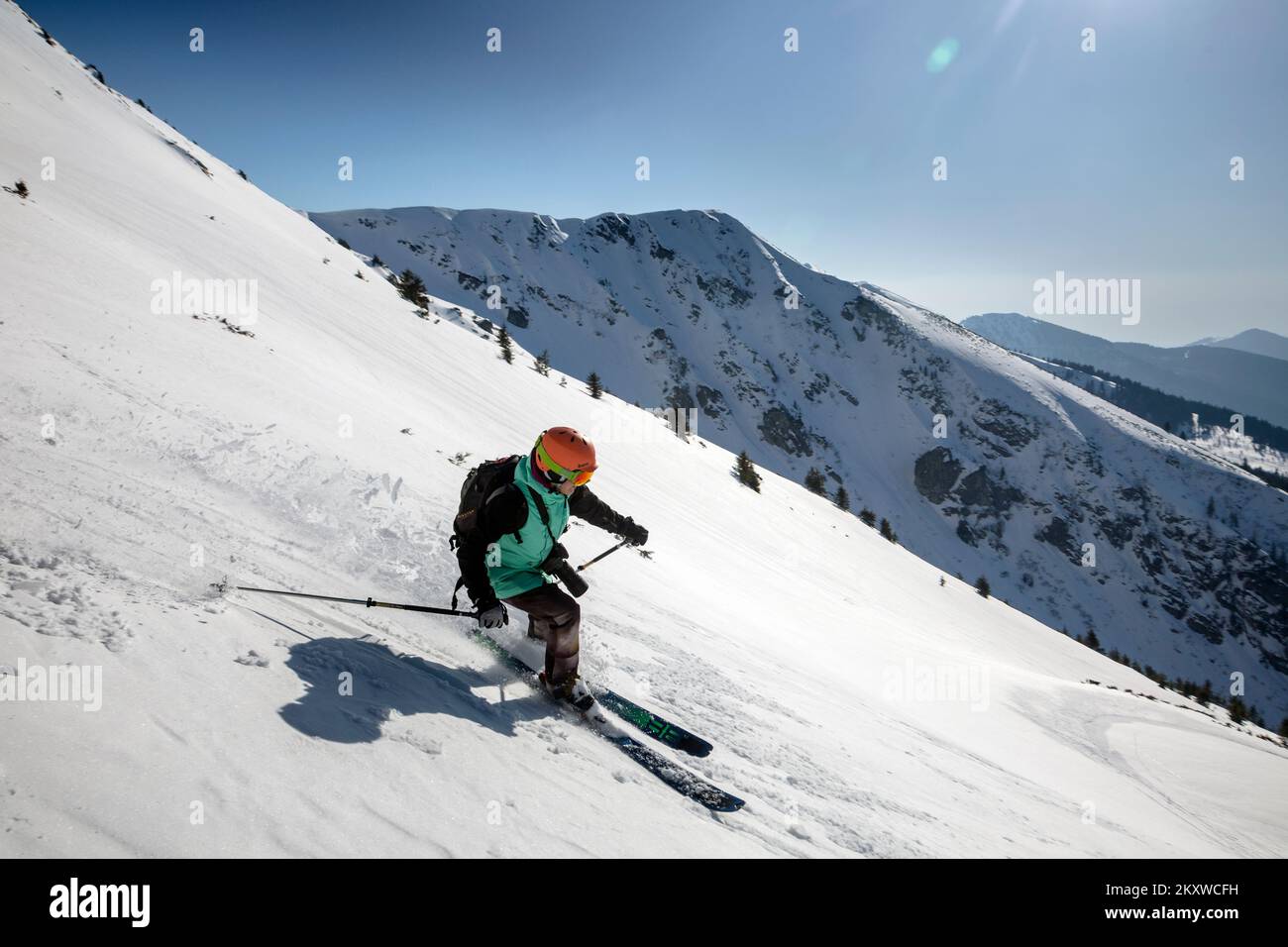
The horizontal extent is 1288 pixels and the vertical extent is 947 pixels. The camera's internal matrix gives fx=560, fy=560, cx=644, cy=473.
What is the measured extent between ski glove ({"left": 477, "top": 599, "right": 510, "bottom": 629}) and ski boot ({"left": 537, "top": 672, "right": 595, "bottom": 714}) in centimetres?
82

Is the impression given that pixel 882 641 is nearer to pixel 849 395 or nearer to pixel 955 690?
pixel 955 690

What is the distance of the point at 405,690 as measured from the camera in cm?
399

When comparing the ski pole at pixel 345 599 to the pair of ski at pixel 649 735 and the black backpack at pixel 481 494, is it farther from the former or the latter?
the pair of ski at pixel 649 735

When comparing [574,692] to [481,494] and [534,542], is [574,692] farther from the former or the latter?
[481,494]

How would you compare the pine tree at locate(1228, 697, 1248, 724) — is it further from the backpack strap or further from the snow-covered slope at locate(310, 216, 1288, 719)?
the snow-covered slope at locate(310, 216, 1288, 719)

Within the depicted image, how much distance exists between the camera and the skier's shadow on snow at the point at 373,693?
3.33 m

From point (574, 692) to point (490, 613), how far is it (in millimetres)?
1018

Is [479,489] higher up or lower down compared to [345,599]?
higher up

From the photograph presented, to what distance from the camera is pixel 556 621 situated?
182 inches

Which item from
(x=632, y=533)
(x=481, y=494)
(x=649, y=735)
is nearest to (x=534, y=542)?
(x=481, y=494)

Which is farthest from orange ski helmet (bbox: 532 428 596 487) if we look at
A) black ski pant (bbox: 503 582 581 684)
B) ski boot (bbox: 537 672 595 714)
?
ski boot (bbox: 537 672 595 714)

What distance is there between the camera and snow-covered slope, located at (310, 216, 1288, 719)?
103812 mm
